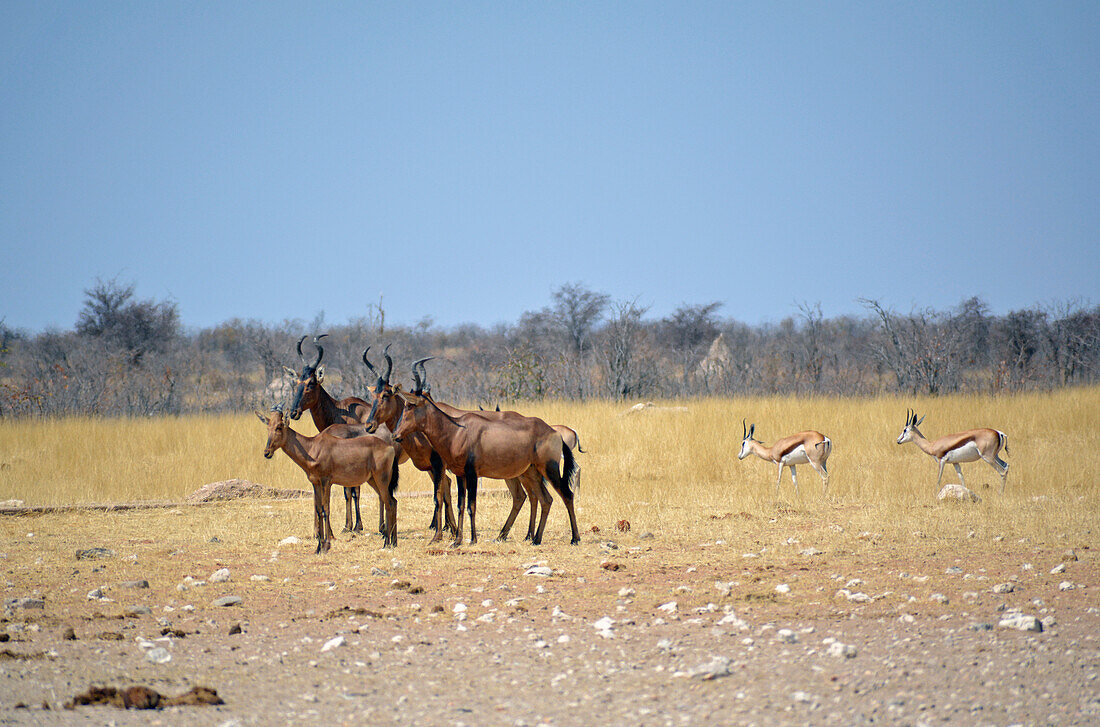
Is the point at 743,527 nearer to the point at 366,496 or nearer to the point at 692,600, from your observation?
the point at 692,600

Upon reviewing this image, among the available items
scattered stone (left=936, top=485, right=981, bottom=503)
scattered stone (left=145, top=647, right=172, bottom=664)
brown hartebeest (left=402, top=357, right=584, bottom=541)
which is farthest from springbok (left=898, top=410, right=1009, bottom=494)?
scattered stone (left=145, top=647, right=172, bottom=664)

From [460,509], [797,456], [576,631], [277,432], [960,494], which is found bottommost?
[576,631]

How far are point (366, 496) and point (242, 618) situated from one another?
26.6 feet

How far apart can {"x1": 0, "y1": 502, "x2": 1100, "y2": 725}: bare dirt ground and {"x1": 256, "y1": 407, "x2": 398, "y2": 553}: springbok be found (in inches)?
18.9

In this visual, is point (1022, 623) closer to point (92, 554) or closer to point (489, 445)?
point (489, 445)

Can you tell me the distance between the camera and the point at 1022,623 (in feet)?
18.3

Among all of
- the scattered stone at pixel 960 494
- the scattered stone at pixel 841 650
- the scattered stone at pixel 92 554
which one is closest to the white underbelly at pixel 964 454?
the scattered stone at pixel 960 494

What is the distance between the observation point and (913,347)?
23781 mm

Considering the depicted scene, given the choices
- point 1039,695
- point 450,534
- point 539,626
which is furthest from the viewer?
point 450,534

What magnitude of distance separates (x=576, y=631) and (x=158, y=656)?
2342 mm

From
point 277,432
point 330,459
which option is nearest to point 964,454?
point 330,459

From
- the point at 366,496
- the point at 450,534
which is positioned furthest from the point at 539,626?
the point at 366,496

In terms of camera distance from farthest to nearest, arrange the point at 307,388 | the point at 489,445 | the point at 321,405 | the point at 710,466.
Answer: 1. the point at 710,466
2. the point at 321,405
3. the point at 307,388
4. the point at 489,445

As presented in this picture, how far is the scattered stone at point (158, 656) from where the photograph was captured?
207 inches
